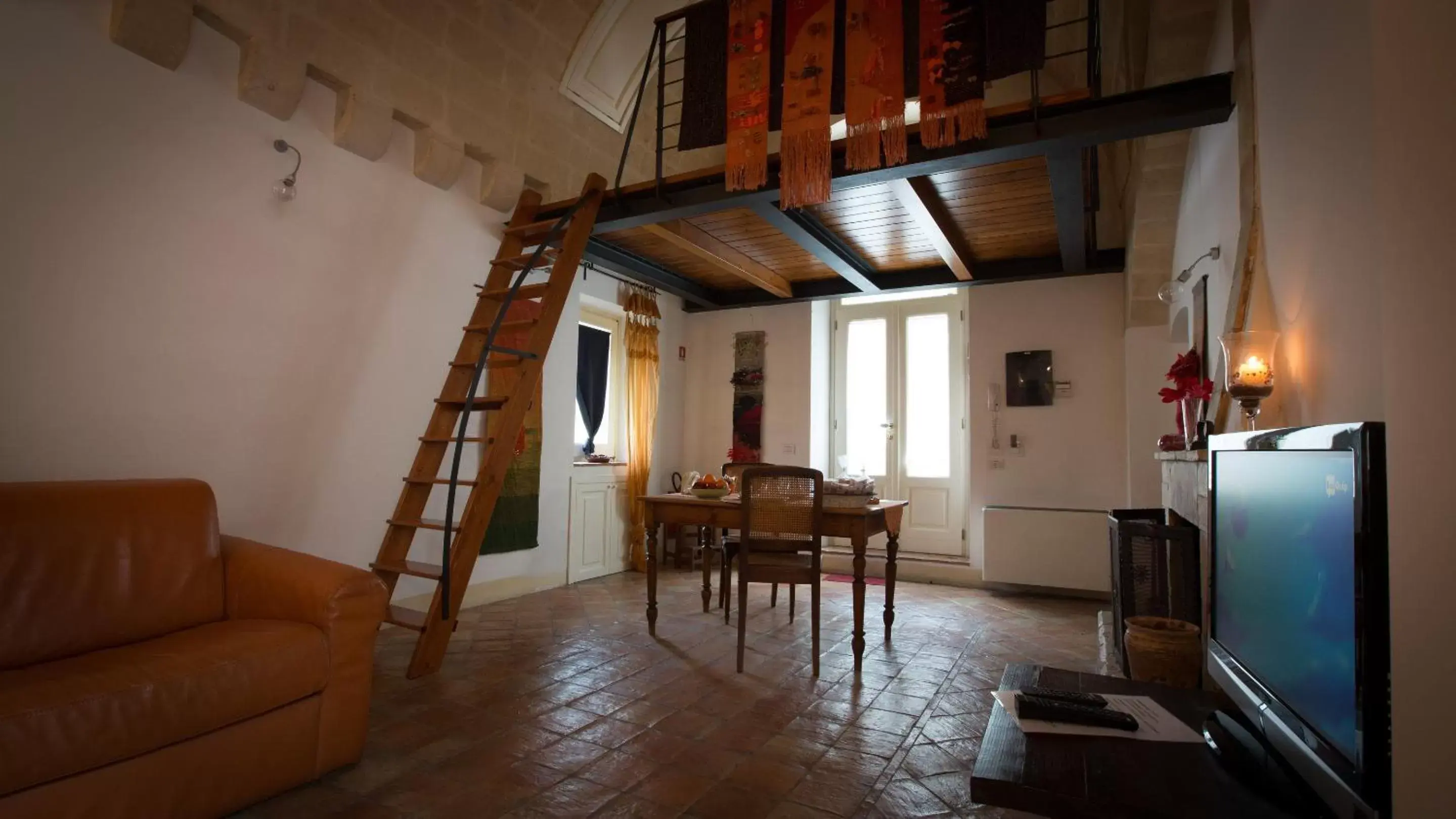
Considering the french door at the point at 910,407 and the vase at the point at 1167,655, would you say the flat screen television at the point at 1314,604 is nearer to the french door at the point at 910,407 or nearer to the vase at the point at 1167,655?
the vase at the point at 1167,655

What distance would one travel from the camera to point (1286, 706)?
1072 millimetres

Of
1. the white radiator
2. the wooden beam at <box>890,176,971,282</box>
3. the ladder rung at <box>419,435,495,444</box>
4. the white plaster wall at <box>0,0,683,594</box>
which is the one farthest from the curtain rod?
the white radiator

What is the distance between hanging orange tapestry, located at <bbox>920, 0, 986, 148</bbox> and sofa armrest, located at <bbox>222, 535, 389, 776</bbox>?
292cm

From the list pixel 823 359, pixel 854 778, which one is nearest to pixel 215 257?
pixel 854 778

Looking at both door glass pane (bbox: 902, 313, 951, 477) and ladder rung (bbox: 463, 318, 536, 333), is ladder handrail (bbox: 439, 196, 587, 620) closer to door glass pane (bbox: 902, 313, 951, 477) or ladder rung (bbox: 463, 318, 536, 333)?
ladder rung (bbox: 463, 318, 536, 333)

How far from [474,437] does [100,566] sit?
159 cm

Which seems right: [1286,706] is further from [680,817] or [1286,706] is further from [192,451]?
[192,451]

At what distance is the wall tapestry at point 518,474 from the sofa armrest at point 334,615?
2049 millimetres

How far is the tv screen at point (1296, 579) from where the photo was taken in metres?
0.89

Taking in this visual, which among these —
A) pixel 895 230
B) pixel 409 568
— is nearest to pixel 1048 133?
pixel 895 230

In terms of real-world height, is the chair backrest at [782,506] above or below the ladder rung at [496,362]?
below

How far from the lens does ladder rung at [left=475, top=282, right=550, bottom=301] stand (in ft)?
11.8

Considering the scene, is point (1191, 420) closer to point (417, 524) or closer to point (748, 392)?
point (417, 524)

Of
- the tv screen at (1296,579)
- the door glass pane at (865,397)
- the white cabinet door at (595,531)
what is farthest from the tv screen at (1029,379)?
the tv screen at (1296,579)
